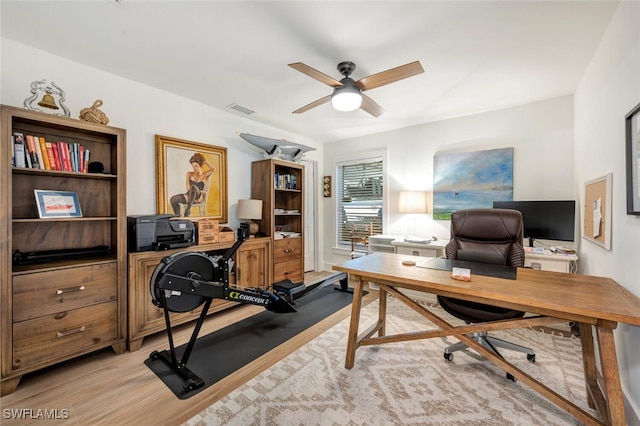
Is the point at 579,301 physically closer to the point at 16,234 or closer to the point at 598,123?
the point at 598,123

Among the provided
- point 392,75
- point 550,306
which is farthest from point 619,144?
point 392,75

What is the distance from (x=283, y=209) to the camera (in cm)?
438

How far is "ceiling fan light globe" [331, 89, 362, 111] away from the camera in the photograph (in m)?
2.23

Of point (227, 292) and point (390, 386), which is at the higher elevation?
point (227, 292)

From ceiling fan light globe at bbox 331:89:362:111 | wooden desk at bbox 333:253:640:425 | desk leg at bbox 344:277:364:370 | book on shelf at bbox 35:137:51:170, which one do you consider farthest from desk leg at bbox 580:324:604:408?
book on shelf at bbox 35:137:51:170

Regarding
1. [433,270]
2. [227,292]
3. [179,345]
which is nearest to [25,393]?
[179,345]

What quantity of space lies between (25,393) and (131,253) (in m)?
1.06

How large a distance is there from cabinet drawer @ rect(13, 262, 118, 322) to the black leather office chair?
2.77 m

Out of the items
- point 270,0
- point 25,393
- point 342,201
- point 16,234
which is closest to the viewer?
point 270,0

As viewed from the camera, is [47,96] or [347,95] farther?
[347,95]

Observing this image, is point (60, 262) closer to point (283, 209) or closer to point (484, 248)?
point (283, 209)

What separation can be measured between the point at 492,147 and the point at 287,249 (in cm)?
320

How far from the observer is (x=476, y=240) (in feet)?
7.44

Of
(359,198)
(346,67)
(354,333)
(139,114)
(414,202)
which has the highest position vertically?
(346,67)
